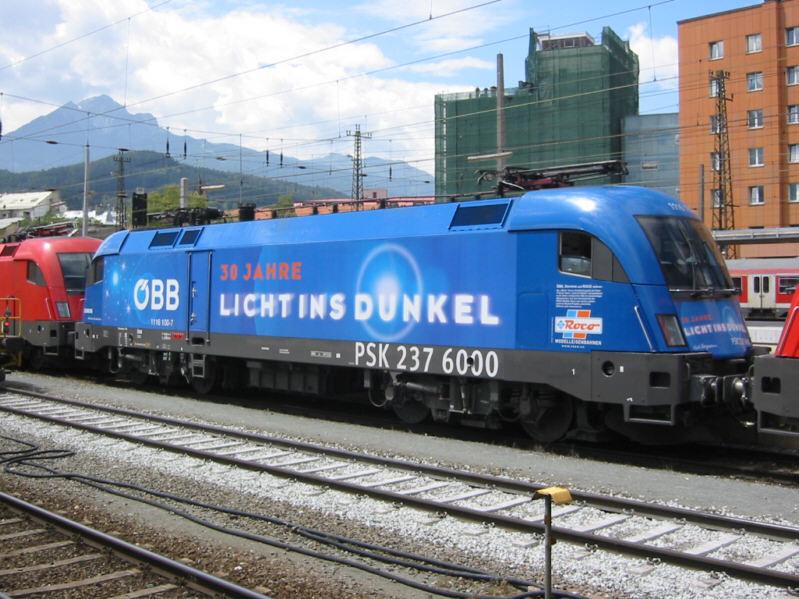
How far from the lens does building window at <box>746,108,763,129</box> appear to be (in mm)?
49375

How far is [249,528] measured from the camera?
7559 mm

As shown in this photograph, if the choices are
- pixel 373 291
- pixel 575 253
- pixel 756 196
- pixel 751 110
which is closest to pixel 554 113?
pixel 751 110

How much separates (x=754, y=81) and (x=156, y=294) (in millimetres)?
44292

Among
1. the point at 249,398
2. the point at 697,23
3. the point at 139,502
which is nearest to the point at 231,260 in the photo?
the point at 249,398

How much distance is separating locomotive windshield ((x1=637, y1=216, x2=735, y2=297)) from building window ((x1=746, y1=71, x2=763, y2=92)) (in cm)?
4452

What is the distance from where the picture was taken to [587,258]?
34.2ft

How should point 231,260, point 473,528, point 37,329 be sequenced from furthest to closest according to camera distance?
point 37,329, point 231,260, point 473,528

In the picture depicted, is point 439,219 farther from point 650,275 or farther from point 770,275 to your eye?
point 770,275

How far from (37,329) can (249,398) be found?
7139 millimetres

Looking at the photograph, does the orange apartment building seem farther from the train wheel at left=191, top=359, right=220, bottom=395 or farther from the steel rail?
the steel rail

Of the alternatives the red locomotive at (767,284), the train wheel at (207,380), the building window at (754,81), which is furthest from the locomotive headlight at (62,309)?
the building window at (754,81)

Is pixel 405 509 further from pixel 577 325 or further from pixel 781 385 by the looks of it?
pixel 781 385

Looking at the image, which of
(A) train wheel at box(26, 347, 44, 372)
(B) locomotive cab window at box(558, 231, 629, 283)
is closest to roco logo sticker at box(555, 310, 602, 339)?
(B) locomotive cab window at box(558, 231, 629, 283)

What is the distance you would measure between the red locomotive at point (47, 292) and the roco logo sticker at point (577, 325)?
569 inches
